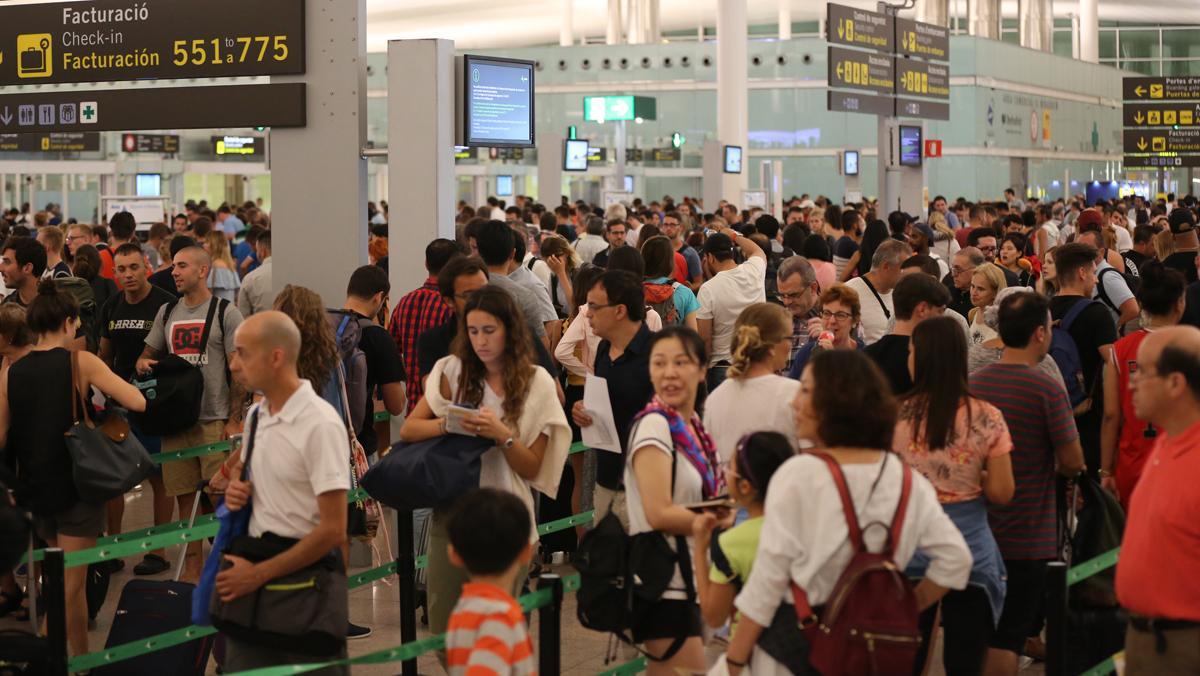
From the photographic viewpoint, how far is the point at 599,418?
5.20m

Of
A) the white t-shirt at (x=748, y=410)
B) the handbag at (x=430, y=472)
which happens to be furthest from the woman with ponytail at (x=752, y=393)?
the handbag at (x=430, y=472)

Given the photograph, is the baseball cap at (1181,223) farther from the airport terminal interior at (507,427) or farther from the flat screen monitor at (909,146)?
the flat screen monitor at (909,146)

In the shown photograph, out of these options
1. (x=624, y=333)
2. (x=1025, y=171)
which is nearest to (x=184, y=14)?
(x=624, y=333)

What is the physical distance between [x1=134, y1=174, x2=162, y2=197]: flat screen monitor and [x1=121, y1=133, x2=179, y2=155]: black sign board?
40.7 inches

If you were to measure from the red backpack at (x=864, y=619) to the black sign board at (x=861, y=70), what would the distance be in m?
15.4

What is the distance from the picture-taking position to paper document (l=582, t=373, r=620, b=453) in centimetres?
510

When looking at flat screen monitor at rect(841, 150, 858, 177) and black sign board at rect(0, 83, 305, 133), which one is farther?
flat screen monitor at rect(841, 150, 858, 177)

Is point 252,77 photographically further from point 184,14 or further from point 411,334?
point 411,334

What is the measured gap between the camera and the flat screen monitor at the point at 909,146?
2081 centimetres

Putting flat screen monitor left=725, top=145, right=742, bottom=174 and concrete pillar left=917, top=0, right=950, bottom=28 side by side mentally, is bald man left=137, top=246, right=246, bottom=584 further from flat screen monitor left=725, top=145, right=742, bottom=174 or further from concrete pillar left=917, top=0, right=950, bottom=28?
concrete pillar left=917, top=0, right=950, bottom=28

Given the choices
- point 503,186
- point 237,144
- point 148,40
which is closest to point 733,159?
point 503,186

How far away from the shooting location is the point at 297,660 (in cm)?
418

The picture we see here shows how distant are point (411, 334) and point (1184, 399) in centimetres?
395

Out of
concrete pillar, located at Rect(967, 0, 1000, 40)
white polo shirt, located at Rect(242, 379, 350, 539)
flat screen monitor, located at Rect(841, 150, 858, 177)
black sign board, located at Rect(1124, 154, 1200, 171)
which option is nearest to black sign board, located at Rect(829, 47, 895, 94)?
flat screen monitor, located at Rect(841, 150, 858, 177)
